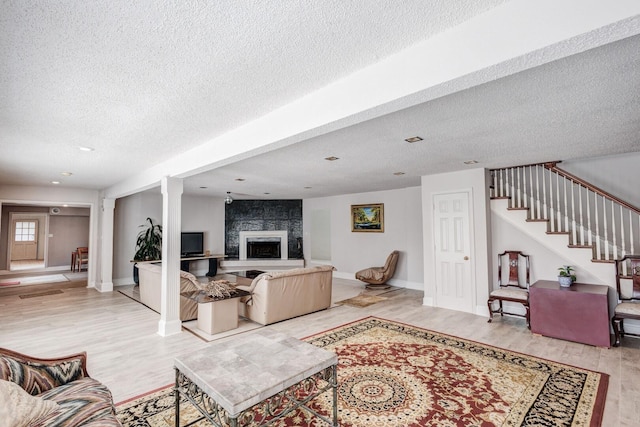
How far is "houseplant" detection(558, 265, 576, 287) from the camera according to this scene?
4.04 metres

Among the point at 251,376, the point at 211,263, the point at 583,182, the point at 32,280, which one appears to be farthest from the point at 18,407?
the point at 32,280

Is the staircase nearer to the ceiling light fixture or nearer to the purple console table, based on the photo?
the purple console table

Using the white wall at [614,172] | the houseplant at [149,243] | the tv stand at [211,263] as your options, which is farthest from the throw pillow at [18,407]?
the tv stand at [211,263]

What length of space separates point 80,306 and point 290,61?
650 centimetres

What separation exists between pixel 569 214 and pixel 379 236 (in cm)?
401

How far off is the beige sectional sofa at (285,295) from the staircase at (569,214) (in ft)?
10.7

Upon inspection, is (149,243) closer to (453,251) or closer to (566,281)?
(453,251)

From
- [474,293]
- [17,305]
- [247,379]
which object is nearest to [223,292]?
[247,379]

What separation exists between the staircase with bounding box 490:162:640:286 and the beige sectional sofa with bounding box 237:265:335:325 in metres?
3.27

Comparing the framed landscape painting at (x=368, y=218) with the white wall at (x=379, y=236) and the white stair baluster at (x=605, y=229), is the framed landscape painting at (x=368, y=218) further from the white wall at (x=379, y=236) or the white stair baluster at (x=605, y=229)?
the white stair baluster at (x=605, y=229)


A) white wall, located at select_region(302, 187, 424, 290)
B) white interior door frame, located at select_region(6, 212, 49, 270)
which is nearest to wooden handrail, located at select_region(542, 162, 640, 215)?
white wall, located at select_region(302, 187, 424, 290)

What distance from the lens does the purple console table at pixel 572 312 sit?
3641 mm

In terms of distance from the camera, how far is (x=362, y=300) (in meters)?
6.02

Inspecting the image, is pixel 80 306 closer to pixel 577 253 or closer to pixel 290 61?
pixel 290 61
